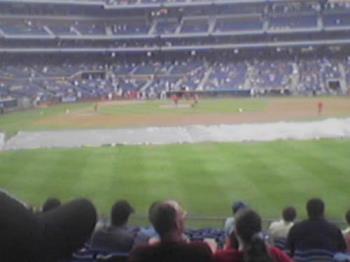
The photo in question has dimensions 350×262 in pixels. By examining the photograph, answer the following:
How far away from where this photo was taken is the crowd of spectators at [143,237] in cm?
207

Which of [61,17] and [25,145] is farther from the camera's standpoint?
[61,17]

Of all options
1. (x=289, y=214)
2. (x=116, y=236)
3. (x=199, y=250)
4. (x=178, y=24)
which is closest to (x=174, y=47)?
(x=178, y=24)

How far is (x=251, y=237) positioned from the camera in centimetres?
418

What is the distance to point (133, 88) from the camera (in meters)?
71.6

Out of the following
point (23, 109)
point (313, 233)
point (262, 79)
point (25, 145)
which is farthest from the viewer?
point (262, 79)

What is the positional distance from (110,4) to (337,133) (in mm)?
51112

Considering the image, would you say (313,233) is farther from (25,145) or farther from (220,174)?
(25,145)

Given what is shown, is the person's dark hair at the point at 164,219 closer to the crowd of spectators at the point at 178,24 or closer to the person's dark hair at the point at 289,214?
the person's dark hair at the point at 289,214

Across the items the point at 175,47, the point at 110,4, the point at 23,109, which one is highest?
the point at 110,4

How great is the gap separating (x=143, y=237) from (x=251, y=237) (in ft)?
12.0

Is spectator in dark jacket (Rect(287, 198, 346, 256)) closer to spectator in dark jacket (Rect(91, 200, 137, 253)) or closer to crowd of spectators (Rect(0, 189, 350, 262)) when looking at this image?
crowd of spectators (Rect(0, 189, 350, 262))

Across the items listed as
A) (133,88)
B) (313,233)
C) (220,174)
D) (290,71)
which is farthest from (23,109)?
(313,233)

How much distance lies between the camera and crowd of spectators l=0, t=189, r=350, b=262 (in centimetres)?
207

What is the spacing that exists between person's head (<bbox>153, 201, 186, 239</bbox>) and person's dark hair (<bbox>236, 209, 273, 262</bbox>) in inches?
17.6
